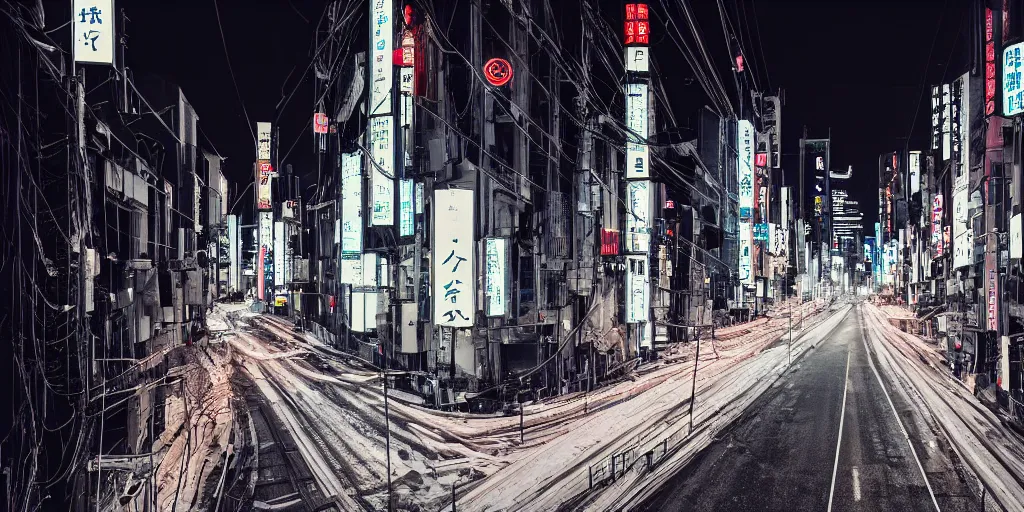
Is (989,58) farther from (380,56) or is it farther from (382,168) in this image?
(382,168)

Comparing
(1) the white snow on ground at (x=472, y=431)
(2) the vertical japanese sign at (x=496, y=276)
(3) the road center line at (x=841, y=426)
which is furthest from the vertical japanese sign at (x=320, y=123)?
(3) the road center line at (x=841, y=426)

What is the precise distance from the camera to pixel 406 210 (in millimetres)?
26766

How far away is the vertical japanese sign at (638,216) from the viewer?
3453 centimetres

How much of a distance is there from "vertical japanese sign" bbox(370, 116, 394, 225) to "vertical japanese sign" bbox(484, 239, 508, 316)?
15.8 ft

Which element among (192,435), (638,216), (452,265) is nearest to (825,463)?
(452,265)

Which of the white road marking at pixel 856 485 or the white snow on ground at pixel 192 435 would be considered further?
the white road marking at pixel 856 485

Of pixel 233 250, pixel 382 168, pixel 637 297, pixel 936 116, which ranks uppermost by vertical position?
pixel 936 116

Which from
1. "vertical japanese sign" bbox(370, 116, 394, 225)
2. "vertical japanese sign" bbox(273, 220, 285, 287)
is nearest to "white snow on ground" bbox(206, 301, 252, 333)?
"vertical japanese sign" bbox(273, 220, 285, 287)

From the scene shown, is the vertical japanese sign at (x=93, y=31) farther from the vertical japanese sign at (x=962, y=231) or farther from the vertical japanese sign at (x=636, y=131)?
the vertical japanese sign at (x=962, y=231)

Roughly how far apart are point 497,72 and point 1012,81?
17436 mm

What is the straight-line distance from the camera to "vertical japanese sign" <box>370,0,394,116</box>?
22.5m

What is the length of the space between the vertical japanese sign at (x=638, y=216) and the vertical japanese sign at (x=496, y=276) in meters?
12.9

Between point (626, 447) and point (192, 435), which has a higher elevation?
point (192, 435)

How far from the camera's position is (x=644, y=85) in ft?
102
